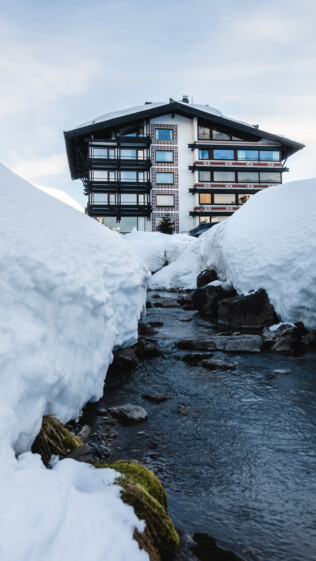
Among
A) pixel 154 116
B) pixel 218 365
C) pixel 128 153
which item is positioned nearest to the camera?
pixel 218 365

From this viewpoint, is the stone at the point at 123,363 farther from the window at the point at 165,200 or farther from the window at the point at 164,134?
the window at the point at 164,134

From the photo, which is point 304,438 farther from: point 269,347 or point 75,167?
point 75,167

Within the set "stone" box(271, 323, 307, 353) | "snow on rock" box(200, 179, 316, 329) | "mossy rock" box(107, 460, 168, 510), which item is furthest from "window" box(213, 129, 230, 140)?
"mossy rock" box(107, 460, 168, 510)

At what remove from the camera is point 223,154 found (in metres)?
37.6

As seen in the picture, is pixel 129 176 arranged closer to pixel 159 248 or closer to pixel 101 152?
pixel 101 152

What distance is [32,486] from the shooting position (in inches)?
104

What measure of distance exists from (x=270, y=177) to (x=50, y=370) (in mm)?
39064

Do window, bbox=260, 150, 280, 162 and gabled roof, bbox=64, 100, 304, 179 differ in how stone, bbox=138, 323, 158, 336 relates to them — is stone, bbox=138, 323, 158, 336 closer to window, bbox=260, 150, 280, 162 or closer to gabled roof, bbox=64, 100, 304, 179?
gabled roof, bbox=64, 100, 304, 179

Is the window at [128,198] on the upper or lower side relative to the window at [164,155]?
lower

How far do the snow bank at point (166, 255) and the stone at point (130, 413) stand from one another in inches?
678

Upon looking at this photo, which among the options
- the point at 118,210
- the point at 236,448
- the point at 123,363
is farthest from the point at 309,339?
the point at 118,210

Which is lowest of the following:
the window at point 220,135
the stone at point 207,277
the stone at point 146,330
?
the stone at point 146,330

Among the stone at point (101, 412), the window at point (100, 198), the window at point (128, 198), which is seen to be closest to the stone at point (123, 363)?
the stone at point (101, 412)

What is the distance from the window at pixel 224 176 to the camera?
3769 cm
